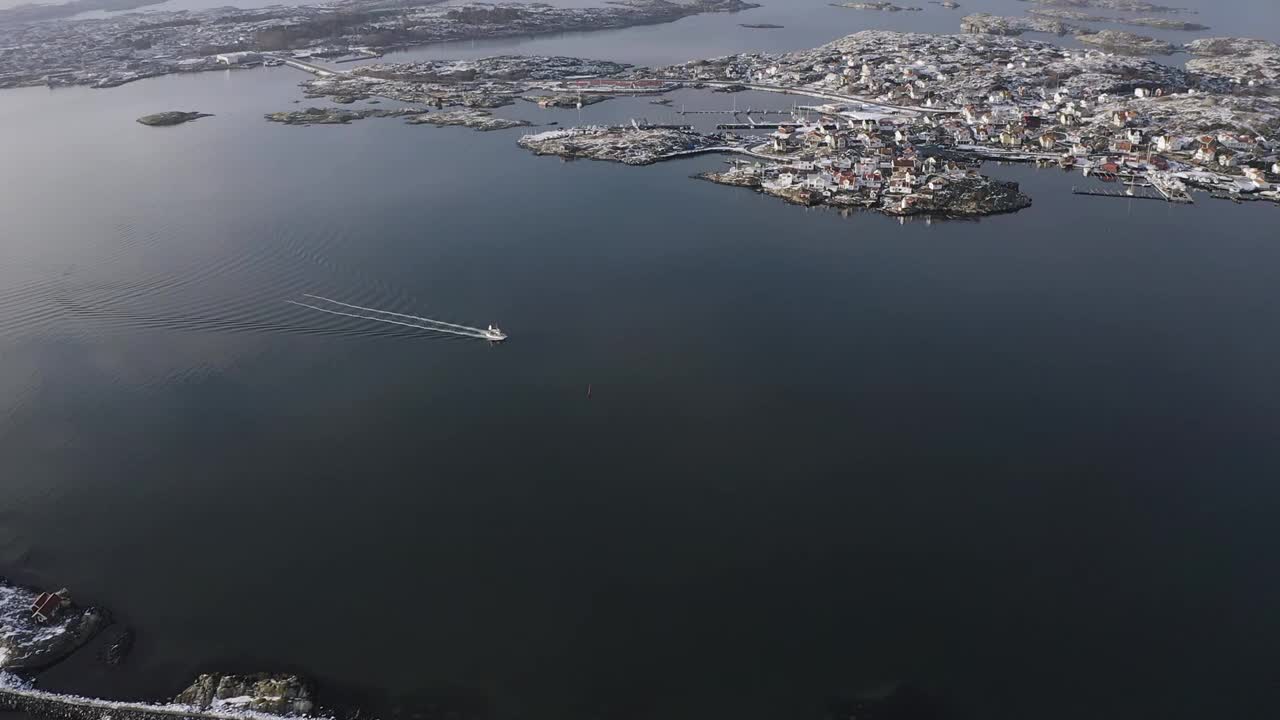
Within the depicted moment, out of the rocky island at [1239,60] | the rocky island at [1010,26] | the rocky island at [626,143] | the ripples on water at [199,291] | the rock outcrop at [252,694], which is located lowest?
the rock outcrop at [252,694]

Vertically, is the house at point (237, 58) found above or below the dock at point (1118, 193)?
above

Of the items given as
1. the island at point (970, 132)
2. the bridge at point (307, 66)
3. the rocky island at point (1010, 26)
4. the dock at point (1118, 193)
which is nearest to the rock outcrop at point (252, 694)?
the island at point (970, 132)

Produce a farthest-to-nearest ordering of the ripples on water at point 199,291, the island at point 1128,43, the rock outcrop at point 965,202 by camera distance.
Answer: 1. the island at point 1128,43
2. the rock outcrop at point 965,202
3. the ripples on water at point 199,291

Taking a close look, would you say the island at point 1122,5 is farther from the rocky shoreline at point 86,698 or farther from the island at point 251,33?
the rocky shoreline at point 86,698

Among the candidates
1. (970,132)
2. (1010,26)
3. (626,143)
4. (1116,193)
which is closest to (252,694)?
(626,143)

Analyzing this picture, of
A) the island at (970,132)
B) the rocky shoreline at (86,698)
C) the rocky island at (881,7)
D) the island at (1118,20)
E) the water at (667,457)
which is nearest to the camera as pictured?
the rocky shoreline at (86,698)

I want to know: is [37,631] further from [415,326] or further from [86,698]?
[415,326]
